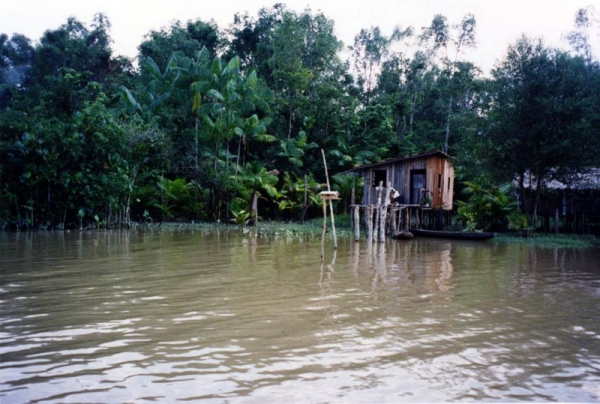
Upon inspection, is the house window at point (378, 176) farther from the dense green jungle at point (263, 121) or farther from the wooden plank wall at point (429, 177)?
the dense green jungle at point (263, 121)

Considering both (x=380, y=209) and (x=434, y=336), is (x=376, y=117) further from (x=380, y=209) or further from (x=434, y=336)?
(x=434, y=336)

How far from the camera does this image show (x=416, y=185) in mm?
25125

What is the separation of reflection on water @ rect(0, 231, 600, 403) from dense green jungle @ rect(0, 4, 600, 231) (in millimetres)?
10430

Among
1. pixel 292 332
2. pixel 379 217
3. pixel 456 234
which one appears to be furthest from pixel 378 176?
pixel 292 332

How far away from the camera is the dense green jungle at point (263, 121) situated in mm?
21312

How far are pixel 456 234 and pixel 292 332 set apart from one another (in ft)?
53.2

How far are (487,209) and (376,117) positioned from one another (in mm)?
10964

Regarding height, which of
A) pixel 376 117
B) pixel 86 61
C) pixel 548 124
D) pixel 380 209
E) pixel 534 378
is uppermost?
pixel 86 61

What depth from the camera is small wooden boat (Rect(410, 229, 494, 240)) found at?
811 inches

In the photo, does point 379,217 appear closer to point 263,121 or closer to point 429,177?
point 429,177

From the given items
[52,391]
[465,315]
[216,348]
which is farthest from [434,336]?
[52,391]

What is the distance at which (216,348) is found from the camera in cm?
573

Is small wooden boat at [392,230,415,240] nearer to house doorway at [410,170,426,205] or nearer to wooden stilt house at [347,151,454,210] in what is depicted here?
wooden stilt house at [347,151,454,210]

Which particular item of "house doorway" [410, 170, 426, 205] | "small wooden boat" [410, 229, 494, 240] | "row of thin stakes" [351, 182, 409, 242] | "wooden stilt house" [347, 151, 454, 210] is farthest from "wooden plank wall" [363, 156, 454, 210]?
"small wooden boat" [410, 229, 494, 240]
